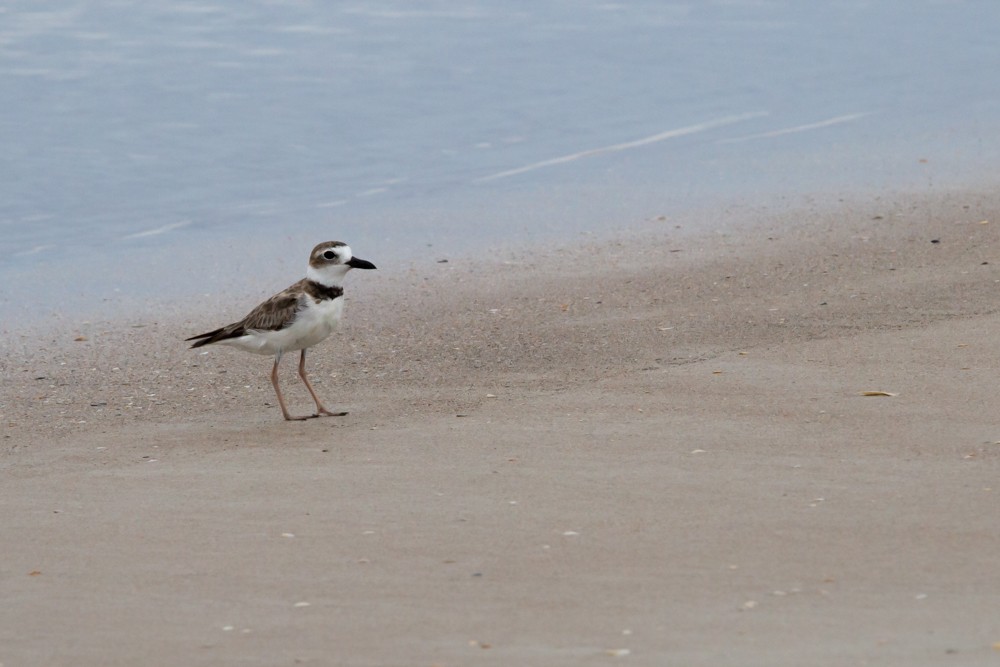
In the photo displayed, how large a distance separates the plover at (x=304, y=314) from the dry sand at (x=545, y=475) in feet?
1.16

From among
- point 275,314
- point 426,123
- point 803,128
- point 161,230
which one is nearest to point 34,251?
point 161,230

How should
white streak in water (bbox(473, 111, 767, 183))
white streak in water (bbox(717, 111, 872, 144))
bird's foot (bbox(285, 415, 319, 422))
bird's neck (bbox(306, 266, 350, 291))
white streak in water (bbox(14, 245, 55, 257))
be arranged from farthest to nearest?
white streak in water (bbox(717, 111, 872, 144)) → white streak in water (bbox(473, 111, 767, 183)) → white streak in water (bbox(14, 245, 55, 257)) → bird's neck (bbox(306, 266, 350, 291)) → bird's foot (bbox(285, 415, 319, 422))

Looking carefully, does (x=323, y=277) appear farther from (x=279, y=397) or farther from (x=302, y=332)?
(x=279, y=397)

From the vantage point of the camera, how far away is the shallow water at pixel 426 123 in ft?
38.3

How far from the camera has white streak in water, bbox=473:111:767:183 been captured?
44.5 feet

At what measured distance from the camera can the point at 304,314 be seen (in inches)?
289

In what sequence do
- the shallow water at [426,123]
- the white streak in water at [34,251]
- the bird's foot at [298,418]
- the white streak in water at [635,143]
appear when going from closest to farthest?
the bird's foot at [298,418], the white streak in water at [34,251], the shallow water at [426,123], the white streak in water at [635,143]

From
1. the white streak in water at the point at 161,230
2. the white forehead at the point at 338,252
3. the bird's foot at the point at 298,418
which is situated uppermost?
the white forehead at the point at 338,252

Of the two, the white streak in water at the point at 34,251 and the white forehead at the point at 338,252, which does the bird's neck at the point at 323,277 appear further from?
the white streak in water at the point at 34,251

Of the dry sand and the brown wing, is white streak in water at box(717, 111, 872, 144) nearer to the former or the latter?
the dry sand

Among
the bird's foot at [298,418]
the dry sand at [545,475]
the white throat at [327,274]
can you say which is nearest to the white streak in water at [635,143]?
the dry sand at [545,475]

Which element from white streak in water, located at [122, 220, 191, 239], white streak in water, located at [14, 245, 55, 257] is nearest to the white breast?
white streak in water, located at [14, 245, 55, 257]

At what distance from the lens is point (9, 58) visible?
19.6 meters

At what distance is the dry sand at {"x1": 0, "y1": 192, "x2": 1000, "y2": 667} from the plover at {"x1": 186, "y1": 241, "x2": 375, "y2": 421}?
0.35 m
